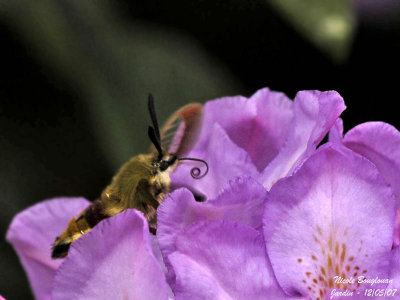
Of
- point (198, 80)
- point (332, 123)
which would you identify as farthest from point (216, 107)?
point (198, 80)

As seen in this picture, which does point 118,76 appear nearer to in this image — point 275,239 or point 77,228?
point 77,228

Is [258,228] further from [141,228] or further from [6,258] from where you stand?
[6,258]

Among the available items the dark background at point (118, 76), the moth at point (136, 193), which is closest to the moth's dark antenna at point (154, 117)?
the moth at point (136, 193)

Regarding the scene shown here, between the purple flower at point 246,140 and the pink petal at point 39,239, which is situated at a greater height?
the purple flower at point 246,140

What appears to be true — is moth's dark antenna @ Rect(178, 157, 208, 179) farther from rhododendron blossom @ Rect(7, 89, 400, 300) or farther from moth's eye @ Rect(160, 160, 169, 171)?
rhododendron blossom @ Rect(7, 89, 400, 300)

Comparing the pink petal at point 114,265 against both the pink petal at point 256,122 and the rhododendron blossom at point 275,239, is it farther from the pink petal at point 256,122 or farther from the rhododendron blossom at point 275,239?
the pink petal at point 256,122

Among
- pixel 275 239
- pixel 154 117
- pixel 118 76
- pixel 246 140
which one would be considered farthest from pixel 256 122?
pixel 118 76
